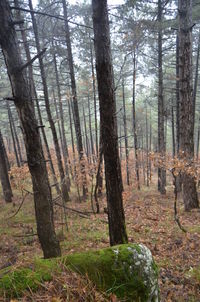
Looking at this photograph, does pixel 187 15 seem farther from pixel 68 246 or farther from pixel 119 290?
pixel 68 246

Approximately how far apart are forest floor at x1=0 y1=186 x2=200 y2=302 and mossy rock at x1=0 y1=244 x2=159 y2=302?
16.1 inches

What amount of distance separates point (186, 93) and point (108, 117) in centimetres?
534

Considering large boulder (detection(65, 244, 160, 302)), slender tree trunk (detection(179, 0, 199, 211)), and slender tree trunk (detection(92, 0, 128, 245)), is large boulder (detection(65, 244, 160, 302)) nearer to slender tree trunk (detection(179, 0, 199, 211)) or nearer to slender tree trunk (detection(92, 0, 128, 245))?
slender tree trunk (detection(92, 0, 128, 245))

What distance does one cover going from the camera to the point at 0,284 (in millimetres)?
2195

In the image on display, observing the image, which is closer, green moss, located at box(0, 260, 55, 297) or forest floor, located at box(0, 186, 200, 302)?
green moss, located at box(0, 260, 55, 297)

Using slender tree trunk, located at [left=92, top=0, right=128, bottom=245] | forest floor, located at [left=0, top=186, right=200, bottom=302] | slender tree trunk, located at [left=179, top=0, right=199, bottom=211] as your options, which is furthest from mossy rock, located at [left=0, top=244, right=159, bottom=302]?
A: slender tree trunk, located at [left=179, top=0, right=199, bottom=211]

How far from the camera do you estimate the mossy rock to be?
2242 millimetres

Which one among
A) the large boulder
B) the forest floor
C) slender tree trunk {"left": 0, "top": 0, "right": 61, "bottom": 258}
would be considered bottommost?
the forest floor

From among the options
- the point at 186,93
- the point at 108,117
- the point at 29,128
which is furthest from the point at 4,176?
the point at 186,93

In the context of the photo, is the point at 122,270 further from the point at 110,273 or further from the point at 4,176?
the point at 4,176

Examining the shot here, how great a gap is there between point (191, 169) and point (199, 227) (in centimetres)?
204

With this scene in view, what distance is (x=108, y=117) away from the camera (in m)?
3.79

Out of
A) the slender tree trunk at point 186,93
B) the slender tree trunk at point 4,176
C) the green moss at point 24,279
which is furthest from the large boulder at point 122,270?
the slender tree trunk at point 4,176

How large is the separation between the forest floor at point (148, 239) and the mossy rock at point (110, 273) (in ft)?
1.34
